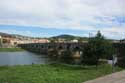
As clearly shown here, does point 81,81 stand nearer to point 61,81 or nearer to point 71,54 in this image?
point 61,81

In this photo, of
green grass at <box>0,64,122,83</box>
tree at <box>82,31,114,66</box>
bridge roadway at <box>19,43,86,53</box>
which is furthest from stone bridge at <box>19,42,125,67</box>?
green grass at <box>0,64,122,83</box>

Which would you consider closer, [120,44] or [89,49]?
[89,49]

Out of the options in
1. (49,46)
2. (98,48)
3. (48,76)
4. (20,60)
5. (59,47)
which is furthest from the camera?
(49,46)

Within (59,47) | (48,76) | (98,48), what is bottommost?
(59,47)

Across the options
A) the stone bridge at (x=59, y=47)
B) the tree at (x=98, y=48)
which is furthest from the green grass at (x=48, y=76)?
the stone bridge at (x=59, y=47)

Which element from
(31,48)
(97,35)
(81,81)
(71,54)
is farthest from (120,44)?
(31,48)

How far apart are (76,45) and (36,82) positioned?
10575 cm

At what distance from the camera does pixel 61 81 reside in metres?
15.7

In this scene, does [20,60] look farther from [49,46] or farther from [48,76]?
[49,46]

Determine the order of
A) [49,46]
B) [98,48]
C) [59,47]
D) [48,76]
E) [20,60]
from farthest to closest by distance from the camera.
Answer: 1. [49,46]
2. [59,47]
3. [20,60]
4. [98,48]
5. [48,76]

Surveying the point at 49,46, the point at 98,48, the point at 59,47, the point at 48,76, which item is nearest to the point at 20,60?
the point at 98,48

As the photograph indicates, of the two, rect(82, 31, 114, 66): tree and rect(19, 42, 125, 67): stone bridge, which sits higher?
rect(82, 31, 114, 66): tree

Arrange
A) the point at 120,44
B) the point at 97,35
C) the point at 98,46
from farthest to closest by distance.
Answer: the point at 120,44 < the point at 97,35 < the point at 98,46

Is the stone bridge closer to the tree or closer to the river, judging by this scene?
the river
